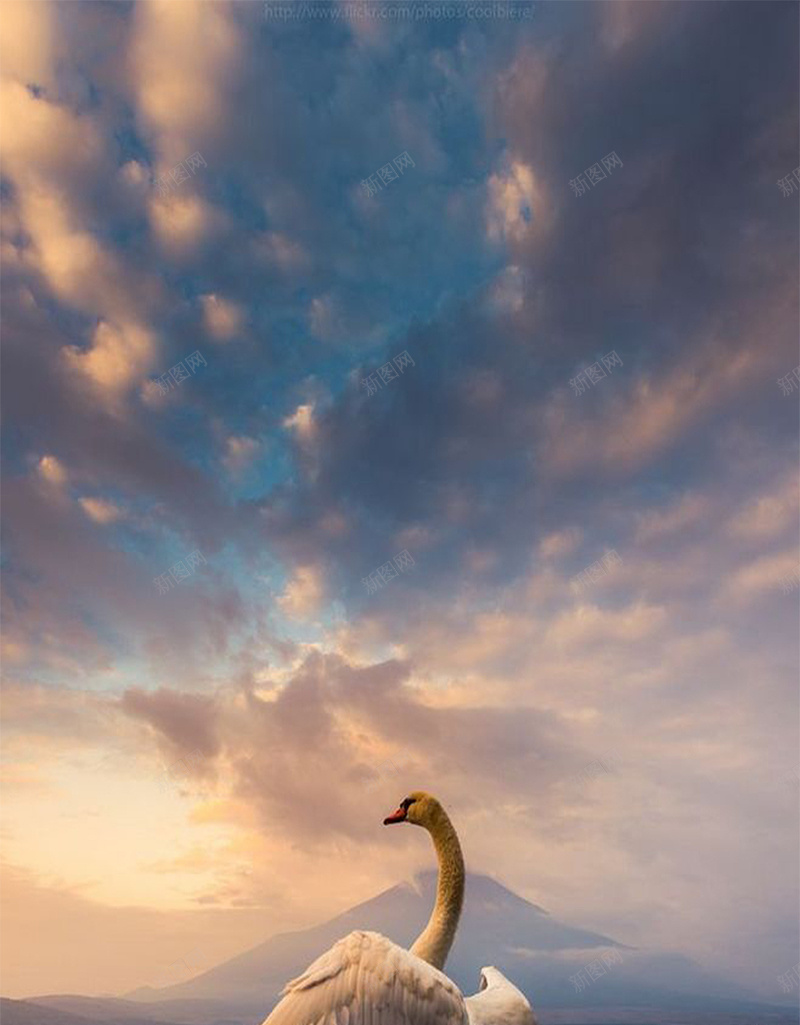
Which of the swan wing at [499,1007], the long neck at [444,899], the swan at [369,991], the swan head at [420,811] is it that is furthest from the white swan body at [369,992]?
the swan head at [420,811]

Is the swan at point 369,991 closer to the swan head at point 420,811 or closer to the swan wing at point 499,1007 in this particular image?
the swan wing at point 499,1007

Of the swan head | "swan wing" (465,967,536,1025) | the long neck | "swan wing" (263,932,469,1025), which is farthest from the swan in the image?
the swan head

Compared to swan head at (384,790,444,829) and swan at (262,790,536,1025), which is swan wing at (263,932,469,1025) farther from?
swan head at (384,790,444,829)

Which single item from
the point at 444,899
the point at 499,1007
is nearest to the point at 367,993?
the point at 499,1007

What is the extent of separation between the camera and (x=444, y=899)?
43.3ft

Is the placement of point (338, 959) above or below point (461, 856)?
below

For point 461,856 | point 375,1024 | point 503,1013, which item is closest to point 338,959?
point 375,1024

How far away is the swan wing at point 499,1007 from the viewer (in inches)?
445

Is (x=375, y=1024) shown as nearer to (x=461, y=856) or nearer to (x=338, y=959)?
(x=338, y=959)

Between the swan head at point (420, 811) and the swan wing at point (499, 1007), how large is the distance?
2489 mm

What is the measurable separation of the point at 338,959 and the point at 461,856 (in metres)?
4.26

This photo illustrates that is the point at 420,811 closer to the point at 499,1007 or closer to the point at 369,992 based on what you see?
the point at 499,1007

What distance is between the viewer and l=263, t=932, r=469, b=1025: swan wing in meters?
9.76

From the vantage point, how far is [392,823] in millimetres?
14281
